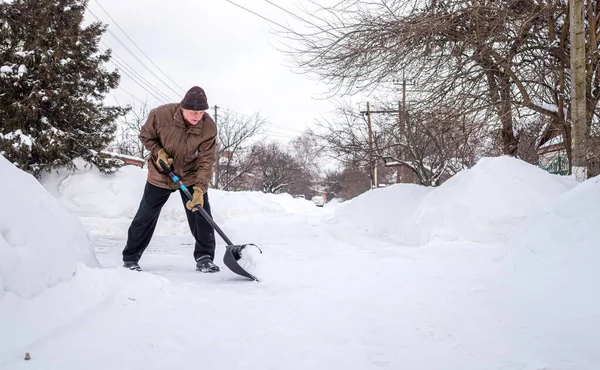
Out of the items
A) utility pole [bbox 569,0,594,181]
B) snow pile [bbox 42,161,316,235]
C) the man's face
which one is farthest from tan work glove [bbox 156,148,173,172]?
utility pole [bbox 569,0,594,181]

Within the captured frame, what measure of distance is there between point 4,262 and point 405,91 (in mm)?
6553

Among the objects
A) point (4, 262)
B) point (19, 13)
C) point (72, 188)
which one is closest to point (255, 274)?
point (4, 262)

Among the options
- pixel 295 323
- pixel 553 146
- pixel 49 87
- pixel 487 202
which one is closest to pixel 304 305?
pixel 295 323

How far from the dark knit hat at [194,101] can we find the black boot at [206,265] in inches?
56.8

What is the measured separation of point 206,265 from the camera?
3795mm

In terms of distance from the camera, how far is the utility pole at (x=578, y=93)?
5.43m

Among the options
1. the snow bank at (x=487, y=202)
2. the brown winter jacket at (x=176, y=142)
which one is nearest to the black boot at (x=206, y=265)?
the brown winter jacket at (x=176, y=142)

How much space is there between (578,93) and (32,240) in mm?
6532

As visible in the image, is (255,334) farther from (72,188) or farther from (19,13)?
(19,13)

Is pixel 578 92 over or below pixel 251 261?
over

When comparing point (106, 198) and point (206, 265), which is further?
point (106, 198)

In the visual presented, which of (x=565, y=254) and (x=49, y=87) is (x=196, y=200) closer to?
(x=565, y=254)

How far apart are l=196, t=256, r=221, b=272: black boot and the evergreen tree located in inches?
263

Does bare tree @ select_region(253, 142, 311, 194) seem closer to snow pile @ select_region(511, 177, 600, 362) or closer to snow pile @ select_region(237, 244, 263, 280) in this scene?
snow pile @ select_region(237, 244, 263, 280)
